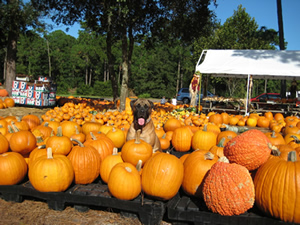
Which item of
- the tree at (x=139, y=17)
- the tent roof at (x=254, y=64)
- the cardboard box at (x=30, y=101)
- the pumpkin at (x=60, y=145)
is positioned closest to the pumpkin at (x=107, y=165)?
the pumpkin at (x=60, y=145)

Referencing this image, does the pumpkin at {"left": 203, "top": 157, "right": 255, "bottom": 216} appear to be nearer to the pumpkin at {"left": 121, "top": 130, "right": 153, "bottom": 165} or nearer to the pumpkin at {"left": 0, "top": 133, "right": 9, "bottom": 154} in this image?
the pumpkin at {"left": 121, "top": 130, "right": 153, "bottom": 165}

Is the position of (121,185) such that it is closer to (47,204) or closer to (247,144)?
(47,204)

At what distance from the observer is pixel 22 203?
3.23 m

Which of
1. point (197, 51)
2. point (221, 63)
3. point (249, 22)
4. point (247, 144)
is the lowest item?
point (247, 144)

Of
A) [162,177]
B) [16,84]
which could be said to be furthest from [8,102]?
[162,177]

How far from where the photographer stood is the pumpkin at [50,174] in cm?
298

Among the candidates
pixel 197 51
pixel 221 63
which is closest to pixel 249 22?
pixel 197 51

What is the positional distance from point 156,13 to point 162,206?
10589 mm

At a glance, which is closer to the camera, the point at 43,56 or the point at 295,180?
the point at 295,180

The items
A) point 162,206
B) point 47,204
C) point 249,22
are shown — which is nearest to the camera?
point 162,206

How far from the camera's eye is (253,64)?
1163cm

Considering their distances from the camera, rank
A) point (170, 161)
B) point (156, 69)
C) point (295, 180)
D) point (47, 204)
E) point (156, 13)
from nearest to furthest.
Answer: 1. point (295, 180)
2. point (170, 161)
3. point (47, 204)
4. point (156, 13)
5. point (156, 69)

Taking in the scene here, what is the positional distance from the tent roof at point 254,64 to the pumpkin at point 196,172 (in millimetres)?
8973

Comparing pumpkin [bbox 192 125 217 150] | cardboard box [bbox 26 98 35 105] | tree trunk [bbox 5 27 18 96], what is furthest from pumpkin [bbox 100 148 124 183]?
tree trunk [bbox 5 27 18 96]
